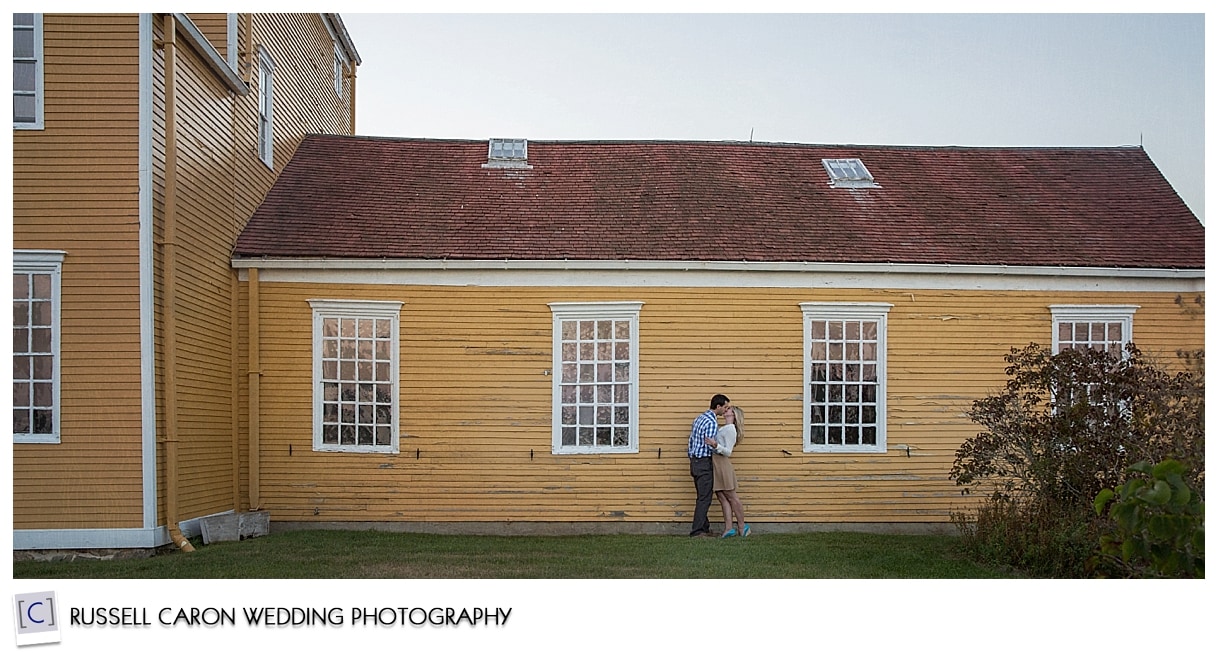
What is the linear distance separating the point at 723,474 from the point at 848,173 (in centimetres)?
481

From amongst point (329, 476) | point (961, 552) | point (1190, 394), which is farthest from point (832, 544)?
point (329, 476)

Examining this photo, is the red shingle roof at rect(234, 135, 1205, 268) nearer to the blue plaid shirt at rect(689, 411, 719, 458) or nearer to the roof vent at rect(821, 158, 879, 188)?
the roof vent at rect(821, 158, 879, 188)

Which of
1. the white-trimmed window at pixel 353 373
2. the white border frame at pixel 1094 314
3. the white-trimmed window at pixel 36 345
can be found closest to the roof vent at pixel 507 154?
the white-trimmed window at pixel 353 373

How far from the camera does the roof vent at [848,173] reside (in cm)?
1661

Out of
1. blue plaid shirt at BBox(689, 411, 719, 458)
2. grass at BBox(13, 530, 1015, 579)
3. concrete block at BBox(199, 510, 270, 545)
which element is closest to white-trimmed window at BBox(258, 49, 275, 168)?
→ concrete block at BBox(199, 510, 270, 545)

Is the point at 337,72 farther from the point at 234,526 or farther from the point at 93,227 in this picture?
the point at 234,526

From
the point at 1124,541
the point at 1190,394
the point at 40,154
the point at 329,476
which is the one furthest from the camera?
the point at 329,476

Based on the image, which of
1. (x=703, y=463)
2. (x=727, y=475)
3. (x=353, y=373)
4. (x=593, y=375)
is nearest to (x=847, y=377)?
(x=727, y=475)

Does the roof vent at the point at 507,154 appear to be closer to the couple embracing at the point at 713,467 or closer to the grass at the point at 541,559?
the couple embracing at the point at 713,467

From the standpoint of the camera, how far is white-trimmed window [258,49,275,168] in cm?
1609

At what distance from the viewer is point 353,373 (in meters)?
14.8

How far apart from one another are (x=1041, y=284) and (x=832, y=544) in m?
4.07
